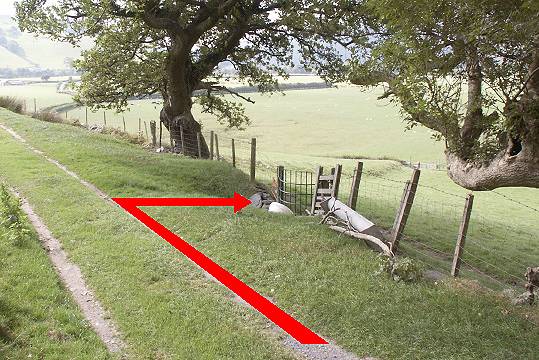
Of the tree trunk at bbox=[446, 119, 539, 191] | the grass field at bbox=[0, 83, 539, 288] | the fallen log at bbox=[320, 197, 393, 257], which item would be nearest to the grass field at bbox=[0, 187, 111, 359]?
the fallen log at bbox=[320, 197, 393, 257]

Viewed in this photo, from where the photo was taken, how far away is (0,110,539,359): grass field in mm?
9164

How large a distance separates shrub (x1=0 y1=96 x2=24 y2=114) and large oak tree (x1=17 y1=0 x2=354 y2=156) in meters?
20.8

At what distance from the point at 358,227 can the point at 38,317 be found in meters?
9.08

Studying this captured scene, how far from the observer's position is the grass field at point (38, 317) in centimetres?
861

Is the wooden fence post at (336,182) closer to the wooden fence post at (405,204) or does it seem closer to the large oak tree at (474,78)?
the wooden fence post at (405,204)

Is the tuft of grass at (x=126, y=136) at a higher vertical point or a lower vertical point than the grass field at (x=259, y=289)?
lower

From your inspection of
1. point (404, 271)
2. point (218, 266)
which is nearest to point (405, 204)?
point (404, 271)

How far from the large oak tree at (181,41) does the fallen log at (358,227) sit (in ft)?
39.0

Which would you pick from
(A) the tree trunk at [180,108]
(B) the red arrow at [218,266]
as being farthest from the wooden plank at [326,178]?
(A) the tree trunk at [180,108]

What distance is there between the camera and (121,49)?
27984 millimetres

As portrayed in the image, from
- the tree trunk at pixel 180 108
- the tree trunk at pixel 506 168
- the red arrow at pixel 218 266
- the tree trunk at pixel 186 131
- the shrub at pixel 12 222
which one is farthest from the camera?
the tree trunk at pixel 186 131

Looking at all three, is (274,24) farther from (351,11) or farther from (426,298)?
(426,298)

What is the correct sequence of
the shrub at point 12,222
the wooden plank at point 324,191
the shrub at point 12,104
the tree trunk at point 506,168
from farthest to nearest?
the shrub at point 12,104 < the wooden plank at point 324,191 < the shrub at point 12,222 < the tree trunk at point 506,168

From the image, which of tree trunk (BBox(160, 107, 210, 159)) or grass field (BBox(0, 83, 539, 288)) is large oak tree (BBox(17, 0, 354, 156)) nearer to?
tree trunk (BBox(160, 107, 210, 159))
